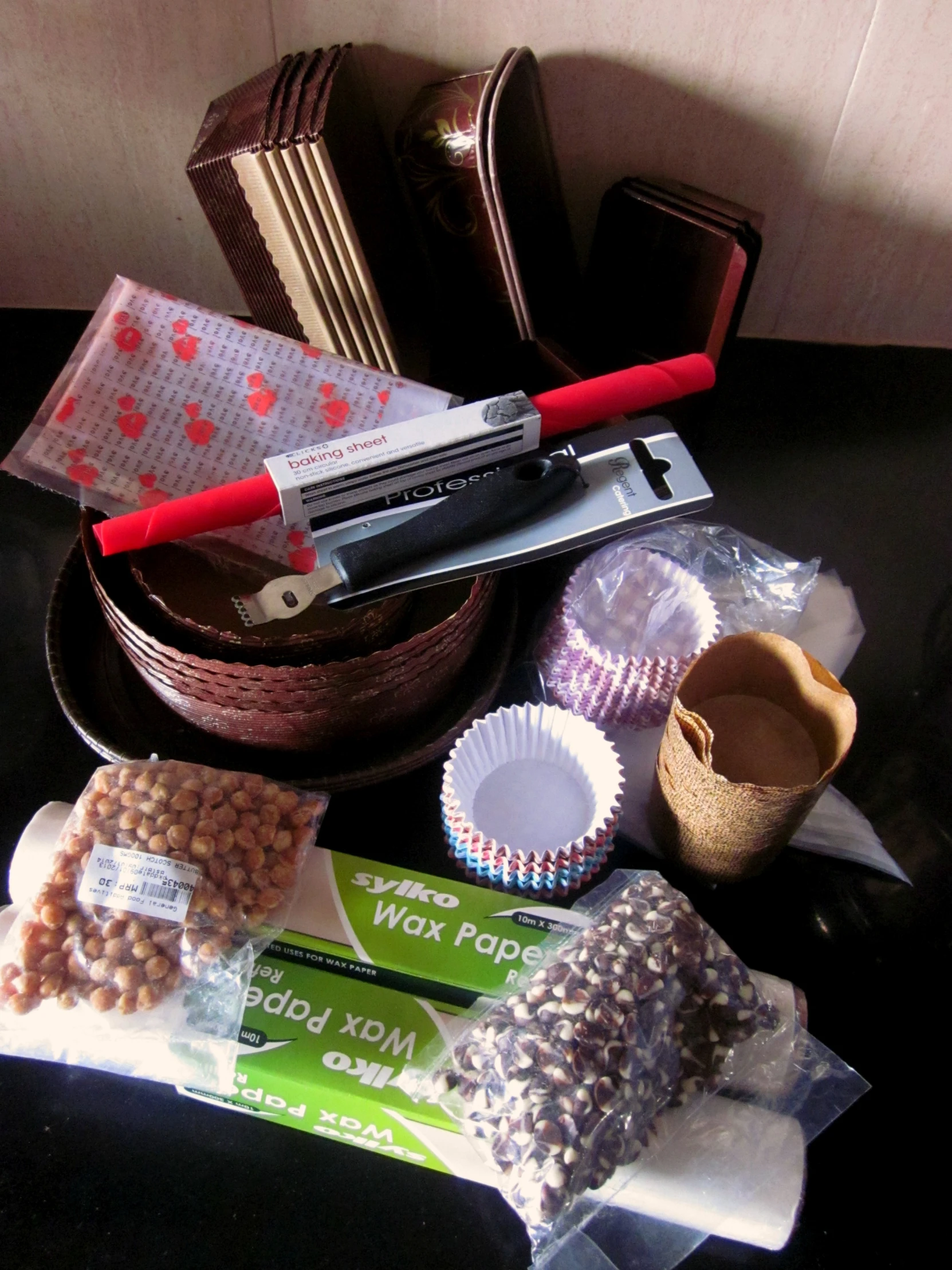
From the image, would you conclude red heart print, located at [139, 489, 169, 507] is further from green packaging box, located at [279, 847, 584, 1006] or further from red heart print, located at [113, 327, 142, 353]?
green packaging box, located at [279, 847, 584, 1006]

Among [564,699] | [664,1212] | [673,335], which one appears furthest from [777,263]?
[664,1212]

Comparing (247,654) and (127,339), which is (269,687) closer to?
(247,654)

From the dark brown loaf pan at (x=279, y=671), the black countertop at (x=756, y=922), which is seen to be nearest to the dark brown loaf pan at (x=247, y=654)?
the dark brown loaf pan at (x=279, y=671)

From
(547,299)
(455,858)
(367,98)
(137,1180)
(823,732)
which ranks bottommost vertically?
(137,1180)

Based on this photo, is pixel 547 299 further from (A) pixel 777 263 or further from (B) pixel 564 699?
(B) pixel 564 699

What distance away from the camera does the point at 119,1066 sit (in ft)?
1.62

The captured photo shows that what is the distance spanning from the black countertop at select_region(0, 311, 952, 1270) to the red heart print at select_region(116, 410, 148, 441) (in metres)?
0.19

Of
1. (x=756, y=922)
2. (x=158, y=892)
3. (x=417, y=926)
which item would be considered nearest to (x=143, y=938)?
(x=158, y=892)

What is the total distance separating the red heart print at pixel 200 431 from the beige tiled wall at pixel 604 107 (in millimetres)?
298

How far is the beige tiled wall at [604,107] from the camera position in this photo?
672 millimetres

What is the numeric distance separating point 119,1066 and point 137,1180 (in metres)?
0.06

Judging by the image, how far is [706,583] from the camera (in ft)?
2.15

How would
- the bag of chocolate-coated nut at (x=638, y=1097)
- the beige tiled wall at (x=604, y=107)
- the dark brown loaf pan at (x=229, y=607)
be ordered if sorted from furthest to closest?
the beige tiled wall at (x=604, y=107) → the dark brown loaf pan at (x=229, y=607) → the bag of chocolate-coated nut at (x=638, y=1097)

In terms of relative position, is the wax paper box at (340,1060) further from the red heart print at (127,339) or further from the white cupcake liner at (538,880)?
the red heart print at (127,339)
